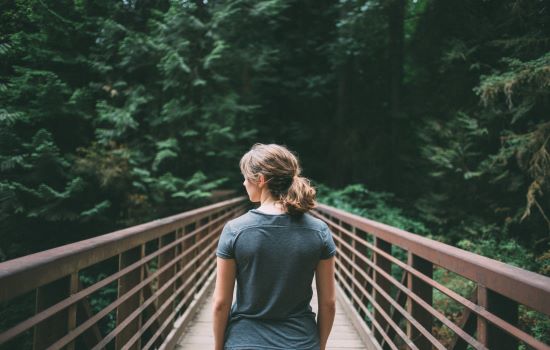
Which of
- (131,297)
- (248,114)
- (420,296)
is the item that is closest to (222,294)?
(131,297)

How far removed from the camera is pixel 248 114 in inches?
642

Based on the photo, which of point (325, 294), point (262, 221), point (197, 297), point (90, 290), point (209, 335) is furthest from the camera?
point (197, 297)

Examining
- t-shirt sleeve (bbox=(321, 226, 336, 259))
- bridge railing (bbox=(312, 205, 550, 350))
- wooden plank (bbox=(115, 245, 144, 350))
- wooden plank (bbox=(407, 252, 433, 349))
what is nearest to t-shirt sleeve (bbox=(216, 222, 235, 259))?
t-shirt sleeve (bbox=(321, 226, 336, 259))

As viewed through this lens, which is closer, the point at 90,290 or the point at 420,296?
the point at 90,290

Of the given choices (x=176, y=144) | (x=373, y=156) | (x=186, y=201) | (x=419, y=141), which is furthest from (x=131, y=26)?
(x=419, y=141)

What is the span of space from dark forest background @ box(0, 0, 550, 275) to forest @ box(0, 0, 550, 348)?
0.19 feet

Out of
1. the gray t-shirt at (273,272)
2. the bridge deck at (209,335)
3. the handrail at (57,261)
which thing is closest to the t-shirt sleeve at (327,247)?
the gray t-shirt at (273,272)

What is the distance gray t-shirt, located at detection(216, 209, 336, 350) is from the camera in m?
1.83

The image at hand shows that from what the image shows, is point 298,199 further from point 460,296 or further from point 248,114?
point 248,114

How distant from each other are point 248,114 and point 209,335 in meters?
12.4

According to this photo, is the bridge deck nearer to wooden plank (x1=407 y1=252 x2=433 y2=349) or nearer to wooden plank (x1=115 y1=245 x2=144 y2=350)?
wooden plank (x1=115 y1=245 x2=144 y2=350)

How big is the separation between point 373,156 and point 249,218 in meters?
14.9

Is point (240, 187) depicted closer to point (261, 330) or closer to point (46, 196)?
point (46, 196)

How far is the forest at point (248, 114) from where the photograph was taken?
28.6ft
